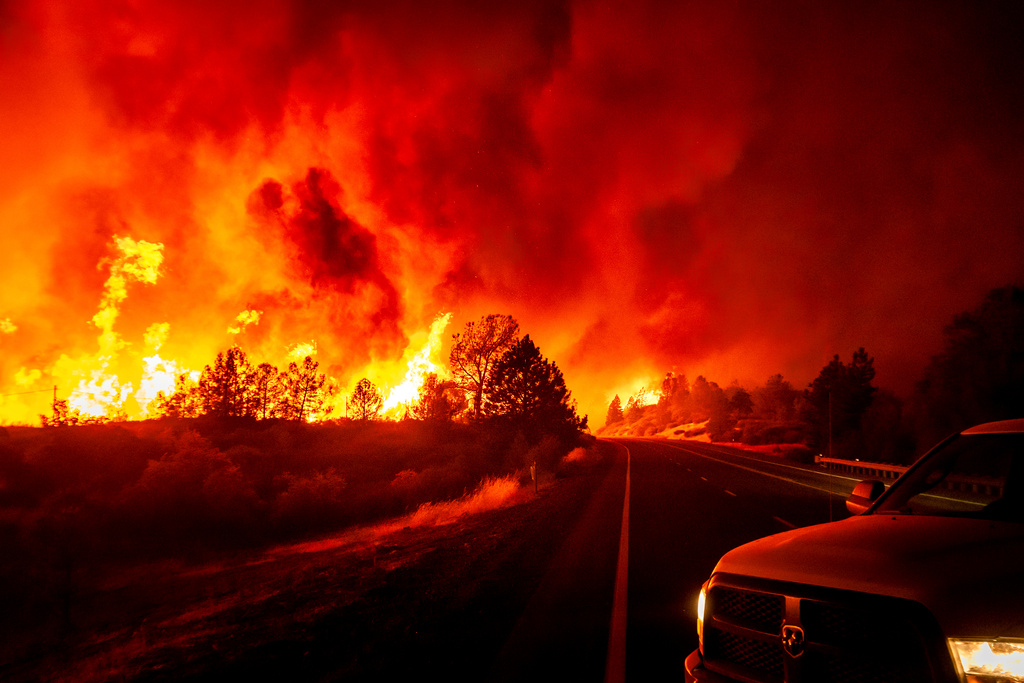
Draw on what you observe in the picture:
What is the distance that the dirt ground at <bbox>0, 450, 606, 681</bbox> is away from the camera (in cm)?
532

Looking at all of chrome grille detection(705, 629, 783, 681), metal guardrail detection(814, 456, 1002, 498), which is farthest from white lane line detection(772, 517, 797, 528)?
chrome grille detection(705, 629, 783, 681)

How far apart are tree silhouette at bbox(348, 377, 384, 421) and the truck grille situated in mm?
74130

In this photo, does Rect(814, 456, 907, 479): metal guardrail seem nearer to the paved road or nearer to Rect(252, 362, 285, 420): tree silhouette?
the paved road

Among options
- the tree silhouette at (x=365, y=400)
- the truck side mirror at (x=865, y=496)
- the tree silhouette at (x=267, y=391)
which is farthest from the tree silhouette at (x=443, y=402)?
the truck side mirror at (x=865, y=496)

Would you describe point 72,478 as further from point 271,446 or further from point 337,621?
point 337,621

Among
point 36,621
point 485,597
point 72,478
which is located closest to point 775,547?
point 485,597

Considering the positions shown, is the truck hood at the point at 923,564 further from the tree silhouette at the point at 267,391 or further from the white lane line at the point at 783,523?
the tree silhouette at the point at 267,391

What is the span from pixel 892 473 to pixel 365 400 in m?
61.8

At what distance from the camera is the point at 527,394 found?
4262cm

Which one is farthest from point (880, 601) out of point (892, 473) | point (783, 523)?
point (892, 473)

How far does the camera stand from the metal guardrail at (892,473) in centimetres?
1615

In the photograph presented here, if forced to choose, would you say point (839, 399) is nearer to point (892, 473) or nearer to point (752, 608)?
point (892, 473)

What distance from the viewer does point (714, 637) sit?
10.5 feet

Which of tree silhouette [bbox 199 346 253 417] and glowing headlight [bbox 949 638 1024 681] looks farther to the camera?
tree silhouette [bbox 199 346 253 417]
